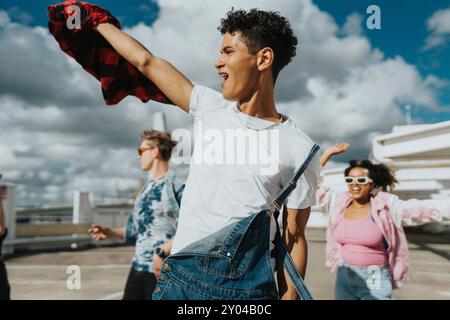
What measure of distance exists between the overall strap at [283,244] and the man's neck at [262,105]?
0.21 m

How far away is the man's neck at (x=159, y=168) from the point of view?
3.63 meters

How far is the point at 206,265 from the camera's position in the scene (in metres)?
1.44

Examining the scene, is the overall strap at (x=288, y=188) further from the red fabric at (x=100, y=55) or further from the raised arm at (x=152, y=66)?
the red fabric at (x=100, y=55)

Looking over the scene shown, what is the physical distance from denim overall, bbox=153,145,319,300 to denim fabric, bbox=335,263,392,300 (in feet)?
7.40

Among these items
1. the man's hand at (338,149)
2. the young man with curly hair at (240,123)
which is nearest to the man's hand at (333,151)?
the man's hand at (338,149)

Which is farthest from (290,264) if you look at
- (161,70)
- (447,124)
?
(447,124)

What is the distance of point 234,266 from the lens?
1433 millimetres

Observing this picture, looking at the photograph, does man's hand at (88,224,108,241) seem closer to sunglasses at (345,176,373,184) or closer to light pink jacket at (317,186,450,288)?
light pink jacket at (317,186,450,288)

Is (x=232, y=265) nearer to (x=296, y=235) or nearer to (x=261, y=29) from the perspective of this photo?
(x=296, y=235)

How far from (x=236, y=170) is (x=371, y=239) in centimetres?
253

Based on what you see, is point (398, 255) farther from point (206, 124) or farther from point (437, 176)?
point (437, 176)

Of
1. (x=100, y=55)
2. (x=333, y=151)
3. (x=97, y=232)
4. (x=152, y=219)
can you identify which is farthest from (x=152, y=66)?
(x=152, y=219)

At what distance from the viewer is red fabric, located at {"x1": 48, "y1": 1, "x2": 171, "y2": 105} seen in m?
1.68
